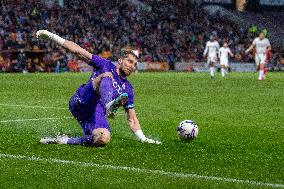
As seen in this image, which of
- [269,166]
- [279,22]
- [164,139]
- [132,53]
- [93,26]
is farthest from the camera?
[279,22]

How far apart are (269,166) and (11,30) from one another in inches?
1531

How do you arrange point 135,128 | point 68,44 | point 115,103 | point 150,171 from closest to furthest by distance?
point 150,171
point 115,103
point 68,44
point 135,128

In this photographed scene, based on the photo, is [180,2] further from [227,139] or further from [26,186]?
[26,186]

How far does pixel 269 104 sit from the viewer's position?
1964 centimetres

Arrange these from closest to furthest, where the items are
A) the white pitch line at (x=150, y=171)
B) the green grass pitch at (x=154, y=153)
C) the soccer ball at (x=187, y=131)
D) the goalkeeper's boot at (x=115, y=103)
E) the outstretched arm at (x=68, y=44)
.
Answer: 1. the white pitch line at (x=150, y=171)
2. the green grass pitch at (x=154, y=153)
3. the goalkeeper's boot at (x=115, y=103)
4. the outstretched arm at (x=68, y=44)
5. the soccer ball at (x=187, y=131)

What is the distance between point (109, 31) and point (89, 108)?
4190 cm

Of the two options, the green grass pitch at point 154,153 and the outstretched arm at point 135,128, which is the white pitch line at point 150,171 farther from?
the outstretched arm at point 135,128

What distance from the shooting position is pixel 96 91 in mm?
10211

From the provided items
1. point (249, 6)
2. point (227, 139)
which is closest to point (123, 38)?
point (249, 6)

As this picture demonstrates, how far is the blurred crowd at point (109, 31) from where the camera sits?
148 ft

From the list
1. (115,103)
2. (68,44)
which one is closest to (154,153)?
(115,103)

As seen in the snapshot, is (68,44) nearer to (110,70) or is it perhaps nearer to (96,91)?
(110,70)

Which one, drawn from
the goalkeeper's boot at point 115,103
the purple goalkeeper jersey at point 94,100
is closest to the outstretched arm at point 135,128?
the purple goalkeeper jersey at point 94,100

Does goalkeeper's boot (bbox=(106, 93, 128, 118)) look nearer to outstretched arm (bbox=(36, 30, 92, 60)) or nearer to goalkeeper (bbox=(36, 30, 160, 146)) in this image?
goalkeeper (bbox=(36, 30, 160, 146))
